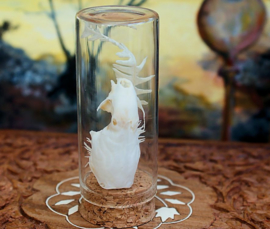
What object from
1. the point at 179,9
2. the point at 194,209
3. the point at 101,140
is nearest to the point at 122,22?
the point at 101,140

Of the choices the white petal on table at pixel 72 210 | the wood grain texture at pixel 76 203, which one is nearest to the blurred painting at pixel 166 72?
the wood grain texture at pixel 76 203

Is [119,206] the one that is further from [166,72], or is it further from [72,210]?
[166,72]

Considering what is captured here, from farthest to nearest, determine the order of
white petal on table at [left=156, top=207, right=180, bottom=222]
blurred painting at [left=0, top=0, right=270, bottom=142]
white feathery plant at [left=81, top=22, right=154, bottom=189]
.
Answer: blurred painting at [left=0, top=0, right=270, bottom=142]
white petal on table at [left=156, top=207, right=180, bottom=222]
white feathery plant at [left=81, top=22, right=154, bottom=189]

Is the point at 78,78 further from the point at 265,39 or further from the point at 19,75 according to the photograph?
the point at 265,39

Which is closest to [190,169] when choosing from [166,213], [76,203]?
[166,213]

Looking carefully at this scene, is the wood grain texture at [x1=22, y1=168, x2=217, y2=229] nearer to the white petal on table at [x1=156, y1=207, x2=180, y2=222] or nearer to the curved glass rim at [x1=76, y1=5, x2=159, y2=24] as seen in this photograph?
the white petal on table at [x1=156, y1=207, x2=180, y2=222]

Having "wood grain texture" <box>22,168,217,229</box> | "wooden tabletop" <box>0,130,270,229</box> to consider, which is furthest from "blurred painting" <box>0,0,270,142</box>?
"wood grain texture" <box>22,168,217,229</box>
